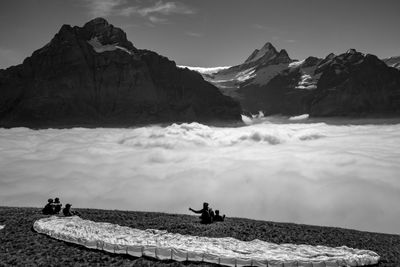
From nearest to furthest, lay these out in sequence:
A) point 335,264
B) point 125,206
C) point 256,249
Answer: point 335,264
point 256,249
point 125,206

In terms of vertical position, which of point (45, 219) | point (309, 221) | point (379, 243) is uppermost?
point (45, 219)

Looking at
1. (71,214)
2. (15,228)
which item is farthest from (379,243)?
(15,228)

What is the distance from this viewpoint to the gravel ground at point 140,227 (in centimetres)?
3441

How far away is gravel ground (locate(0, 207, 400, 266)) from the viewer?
34406 millimetres

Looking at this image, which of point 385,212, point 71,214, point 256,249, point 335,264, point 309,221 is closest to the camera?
point 335,264

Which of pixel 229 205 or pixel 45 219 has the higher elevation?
pixel 45 219

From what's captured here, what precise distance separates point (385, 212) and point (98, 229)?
16813cm

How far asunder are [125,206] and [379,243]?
160 m

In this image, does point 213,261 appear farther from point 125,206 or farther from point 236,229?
point 125,206

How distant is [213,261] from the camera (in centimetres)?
3400

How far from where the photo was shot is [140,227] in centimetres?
4619

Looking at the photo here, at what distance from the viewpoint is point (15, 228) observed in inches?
1758

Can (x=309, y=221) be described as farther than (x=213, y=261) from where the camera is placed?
Yes

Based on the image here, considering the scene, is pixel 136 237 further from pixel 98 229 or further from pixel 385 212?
pixel 385 212
